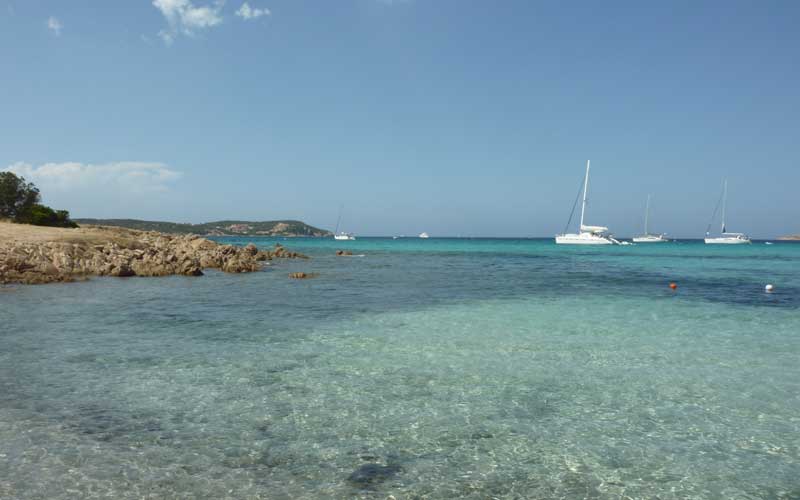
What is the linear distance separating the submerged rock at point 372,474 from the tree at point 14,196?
2880 inches

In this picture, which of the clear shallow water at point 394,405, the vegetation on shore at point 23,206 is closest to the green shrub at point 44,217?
the vegetation on shore at point 23,206

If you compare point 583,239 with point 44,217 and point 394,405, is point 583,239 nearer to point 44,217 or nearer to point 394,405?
point 44,217

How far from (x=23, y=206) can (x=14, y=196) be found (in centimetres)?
163

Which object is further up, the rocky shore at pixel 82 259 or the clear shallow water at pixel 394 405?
the rocky shore at pixel 82 259

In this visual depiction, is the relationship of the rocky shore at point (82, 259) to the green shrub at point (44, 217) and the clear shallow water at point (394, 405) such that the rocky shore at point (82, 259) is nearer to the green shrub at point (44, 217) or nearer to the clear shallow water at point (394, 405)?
the clear shallow water at point (394, 405)

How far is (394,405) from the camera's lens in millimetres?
9539

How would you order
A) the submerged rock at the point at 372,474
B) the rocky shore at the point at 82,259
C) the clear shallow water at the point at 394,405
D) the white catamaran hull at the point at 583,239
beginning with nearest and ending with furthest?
the submerged rock at the point at 372,474 < the clear shallow water at the point at 394,405 < the rocky shore at the point at 82,259 < the white catamaran hull at the point at 583,239

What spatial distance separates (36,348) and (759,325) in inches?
950

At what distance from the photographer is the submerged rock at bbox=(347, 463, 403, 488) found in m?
6.53

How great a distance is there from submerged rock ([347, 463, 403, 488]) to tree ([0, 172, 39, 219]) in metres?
73.2

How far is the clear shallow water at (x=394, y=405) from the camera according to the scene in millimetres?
6664

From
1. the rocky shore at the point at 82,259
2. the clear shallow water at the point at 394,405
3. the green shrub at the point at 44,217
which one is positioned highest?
the green shrub at the point at 44,217

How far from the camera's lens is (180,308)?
21.4 m

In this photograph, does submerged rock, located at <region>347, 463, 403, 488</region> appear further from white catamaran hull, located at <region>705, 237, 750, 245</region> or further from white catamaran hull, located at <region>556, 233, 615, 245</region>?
white catamaran hull, located at <region>705, 237, 750, 245</region>
